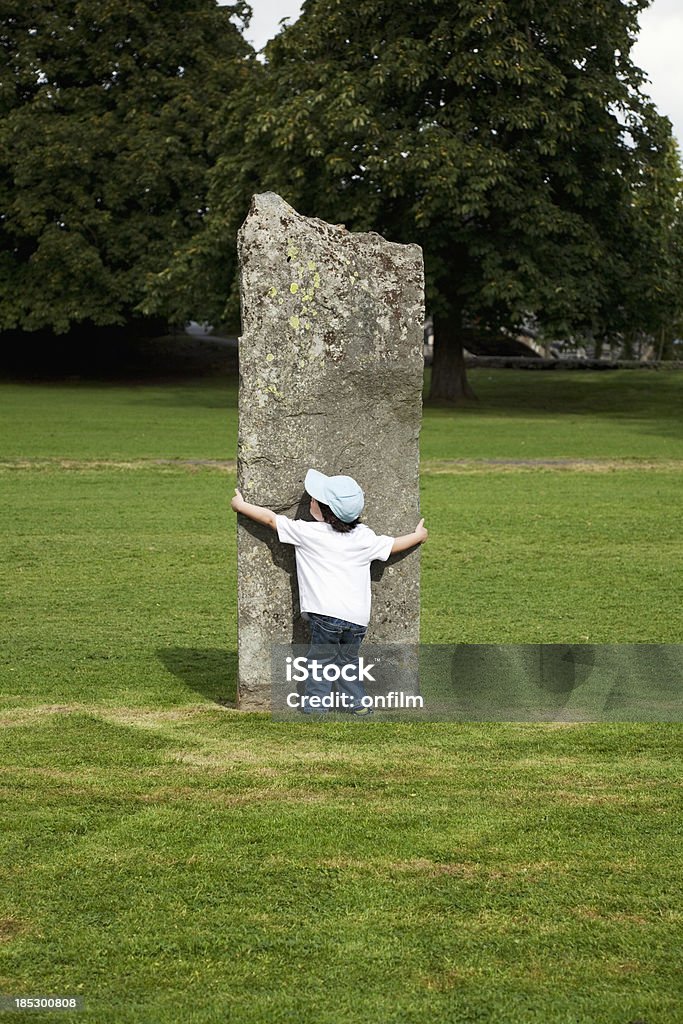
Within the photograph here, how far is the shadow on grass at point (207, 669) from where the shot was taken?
876cm

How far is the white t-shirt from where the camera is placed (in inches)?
314

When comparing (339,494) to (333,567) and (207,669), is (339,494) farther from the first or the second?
(207,669)

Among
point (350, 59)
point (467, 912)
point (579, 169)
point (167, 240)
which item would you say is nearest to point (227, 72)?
A: point (167, 240)

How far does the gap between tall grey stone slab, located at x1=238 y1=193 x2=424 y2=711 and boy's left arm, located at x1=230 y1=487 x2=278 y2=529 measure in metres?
0.06

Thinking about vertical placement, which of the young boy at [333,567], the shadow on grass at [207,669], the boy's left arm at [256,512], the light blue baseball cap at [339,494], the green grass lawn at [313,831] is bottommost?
the shadow on grass at [207,669]

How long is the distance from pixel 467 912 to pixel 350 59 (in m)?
35.2

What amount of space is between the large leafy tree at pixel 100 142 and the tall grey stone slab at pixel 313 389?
39150 millimetres

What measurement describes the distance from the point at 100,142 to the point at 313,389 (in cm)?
4207

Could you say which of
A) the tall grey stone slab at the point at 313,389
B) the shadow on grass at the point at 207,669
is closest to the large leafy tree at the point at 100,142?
the shadow on grass at the point at 207,669

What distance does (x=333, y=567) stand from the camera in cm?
799

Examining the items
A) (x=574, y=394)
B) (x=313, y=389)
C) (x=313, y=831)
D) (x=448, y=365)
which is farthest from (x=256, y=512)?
(x=574, y=394)

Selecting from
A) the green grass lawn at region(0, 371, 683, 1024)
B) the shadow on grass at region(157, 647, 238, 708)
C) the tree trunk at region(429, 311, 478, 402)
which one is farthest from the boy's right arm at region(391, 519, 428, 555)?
the tree trunk at region(429, 311, 478, 402)

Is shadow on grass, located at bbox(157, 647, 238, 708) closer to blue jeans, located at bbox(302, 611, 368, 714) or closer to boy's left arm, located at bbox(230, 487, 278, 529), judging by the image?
blue jeans, located at bbox(302, 611, 368, 714)

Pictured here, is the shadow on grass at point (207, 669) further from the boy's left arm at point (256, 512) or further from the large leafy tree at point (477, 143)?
the large leafy tree at point (477, 143)
